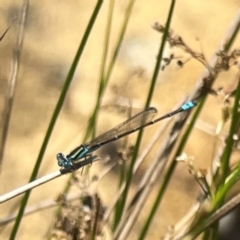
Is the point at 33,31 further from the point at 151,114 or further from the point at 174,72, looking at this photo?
the point at 151,114

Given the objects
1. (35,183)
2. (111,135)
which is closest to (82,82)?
(111,135)

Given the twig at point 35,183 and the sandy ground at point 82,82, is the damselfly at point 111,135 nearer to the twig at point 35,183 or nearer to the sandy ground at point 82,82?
the twig at point 35,183

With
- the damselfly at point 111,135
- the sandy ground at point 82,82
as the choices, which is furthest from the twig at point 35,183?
the sandy ground at point 82,82

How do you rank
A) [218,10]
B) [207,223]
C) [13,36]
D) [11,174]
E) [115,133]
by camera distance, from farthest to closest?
[218,10] < [13,36] < [11,174] < [115,133] < [207,223]

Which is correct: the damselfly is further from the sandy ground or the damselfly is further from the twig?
the sandy ground

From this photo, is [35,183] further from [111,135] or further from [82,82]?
[82,82]

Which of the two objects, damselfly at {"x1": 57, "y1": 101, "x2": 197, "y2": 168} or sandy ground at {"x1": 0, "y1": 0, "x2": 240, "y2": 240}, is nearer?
damselfly at {"x1": 57, "y1": 101, "x2": 197, "y2": 168}

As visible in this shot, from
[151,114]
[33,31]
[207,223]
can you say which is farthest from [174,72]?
[207,223]

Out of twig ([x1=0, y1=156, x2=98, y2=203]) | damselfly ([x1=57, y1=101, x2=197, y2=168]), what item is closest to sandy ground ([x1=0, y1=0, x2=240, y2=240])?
damselfly ([x1=57, y1=101, x2=197, y2=168])
